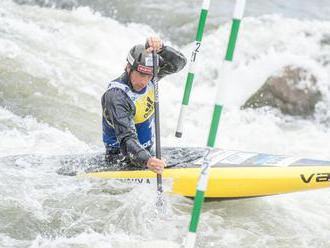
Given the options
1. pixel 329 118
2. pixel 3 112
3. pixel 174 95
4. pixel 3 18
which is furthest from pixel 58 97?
pixel 329 118

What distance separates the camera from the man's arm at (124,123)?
4848 millimetres

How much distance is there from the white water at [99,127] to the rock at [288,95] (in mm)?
164

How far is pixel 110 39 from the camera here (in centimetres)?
1175

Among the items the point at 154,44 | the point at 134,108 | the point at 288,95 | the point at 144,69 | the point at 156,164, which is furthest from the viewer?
the point at 288,95

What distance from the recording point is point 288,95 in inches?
378

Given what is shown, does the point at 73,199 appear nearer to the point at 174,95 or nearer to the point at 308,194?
the point at 308,194

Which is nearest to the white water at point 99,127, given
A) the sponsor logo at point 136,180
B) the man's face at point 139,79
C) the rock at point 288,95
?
the sponsor logo at point 136,180

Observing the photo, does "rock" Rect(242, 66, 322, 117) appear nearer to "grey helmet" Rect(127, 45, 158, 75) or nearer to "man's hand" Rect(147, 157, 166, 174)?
"grey helmet" Rect(127, 45, 158, 75)

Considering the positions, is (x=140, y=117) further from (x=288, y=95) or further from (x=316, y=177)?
(x=288, y=95)

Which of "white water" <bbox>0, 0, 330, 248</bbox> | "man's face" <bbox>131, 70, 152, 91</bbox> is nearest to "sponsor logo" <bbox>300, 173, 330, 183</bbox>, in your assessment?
"white water" <bbox>0, 0, 330, 248</bbox>

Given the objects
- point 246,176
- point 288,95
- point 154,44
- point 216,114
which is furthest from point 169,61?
point 288,95

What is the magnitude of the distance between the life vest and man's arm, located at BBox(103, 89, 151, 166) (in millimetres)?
75

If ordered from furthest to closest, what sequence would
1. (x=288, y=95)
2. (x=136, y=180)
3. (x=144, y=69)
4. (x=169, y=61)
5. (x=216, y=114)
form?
1. (x=288, y=95)
2. (x=169, y=61)
3. (x=136, y=180)
4. (x=144, y=69)
5. (x=216, y=114)

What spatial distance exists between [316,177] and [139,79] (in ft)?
5.31
